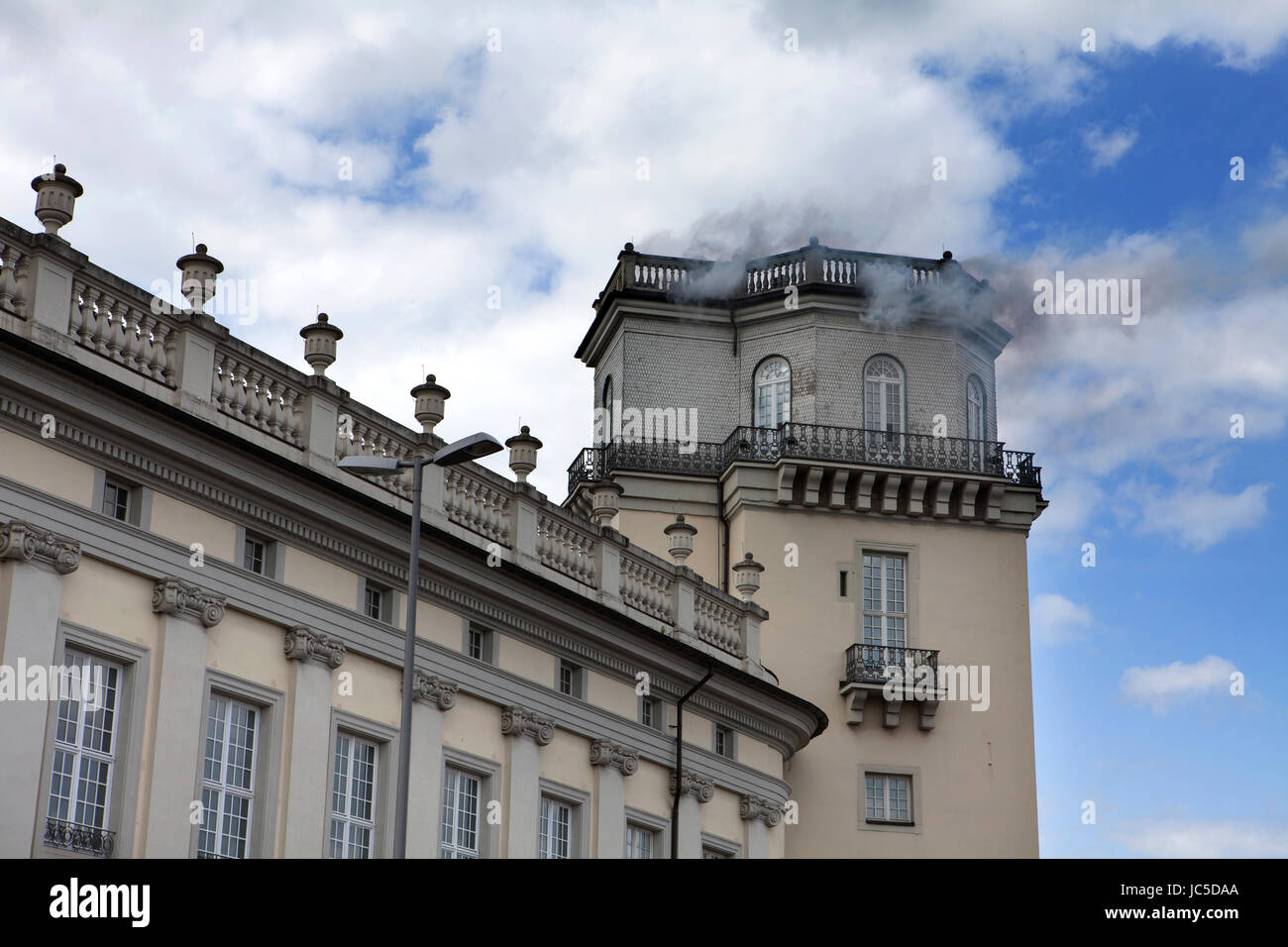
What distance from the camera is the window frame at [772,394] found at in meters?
45.2

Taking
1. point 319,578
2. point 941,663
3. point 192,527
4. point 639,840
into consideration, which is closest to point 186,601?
point 192,527

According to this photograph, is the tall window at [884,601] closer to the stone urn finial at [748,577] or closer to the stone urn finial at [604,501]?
the stone urn finial at [748,577]

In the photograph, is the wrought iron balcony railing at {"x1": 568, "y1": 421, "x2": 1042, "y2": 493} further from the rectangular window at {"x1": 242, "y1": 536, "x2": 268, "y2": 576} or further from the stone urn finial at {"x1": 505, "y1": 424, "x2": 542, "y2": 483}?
the rectangular window at {"x1": 242, "y1": 536, "x2": 268, "y2": 576}

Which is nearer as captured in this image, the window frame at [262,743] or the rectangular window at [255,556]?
the window frame at [262,743]

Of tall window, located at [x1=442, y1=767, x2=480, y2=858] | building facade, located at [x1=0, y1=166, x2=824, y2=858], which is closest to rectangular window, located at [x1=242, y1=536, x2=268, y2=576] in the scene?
building facade, located at [x1=0, y1=166, x2=824, y2=858]

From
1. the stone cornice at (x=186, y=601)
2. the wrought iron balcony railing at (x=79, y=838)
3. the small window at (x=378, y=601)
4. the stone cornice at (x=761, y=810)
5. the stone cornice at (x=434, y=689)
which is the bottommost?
the wrought iron balcony railing at (x=79, y=838)

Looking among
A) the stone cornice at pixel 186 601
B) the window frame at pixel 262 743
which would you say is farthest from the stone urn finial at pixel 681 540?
the stone cornice at pixel 186 601

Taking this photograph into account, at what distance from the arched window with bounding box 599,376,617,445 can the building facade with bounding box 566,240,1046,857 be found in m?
0.13

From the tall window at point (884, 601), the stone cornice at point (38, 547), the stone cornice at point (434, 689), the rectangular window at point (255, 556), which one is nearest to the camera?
the stone cornice at point (38, 547)

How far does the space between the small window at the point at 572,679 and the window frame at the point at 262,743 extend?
6.70 metres

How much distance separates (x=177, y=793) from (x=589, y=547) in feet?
34.6

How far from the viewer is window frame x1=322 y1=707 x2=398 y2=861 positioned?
2730 cm

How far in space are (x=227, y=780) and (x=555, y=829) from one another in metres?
7.16
